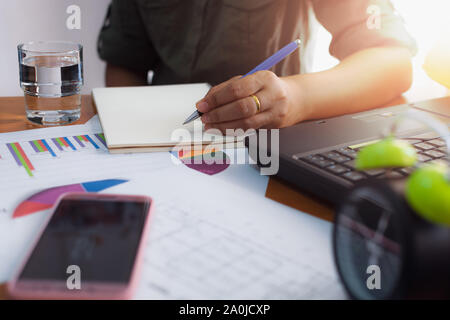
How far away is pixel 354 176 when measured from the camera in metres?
0.39

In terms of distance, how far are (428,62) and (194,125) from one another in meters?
0.50

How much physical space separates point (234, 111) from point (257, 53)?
438 mm

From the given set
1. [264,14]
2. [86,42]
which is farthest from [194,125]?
[86,42]

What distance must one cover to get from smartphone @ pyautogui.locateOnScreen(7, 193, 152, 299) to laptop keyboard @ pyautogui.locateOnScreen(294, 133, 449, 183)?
164mm

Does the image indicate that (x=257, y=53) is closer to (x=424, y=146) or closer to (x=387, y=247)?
(x=424, y=146)

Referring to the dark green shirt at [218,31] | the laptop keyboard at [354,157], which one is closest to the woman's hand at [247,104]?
the laptop keyboard at [354,157]

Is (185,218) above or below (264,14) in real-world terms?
below

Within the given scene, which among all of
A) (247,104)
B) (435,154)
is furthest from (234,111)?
(435,154)

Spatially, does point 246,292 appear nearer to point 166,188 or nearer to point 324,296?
point 324,296

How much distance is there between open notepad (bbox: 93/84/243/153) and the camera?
531mm

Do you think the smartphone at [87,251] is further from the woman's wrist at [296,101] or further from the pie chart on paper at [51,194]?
the woman's wrist at [296,101]

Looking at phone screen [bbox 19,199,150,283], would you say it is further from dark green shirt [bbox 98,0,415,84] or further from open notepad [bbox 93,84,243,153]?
dark green shirt [bbox 98,0,415,84]

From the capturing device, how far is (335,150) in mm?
450

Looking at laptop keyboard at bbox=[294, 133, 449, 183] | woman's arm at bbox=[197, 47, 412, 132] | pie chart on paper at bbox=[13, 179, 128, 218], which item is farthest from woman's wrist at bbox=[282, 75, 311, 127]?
pie chart on paper at bbox=[13, 179, 128, 218]
